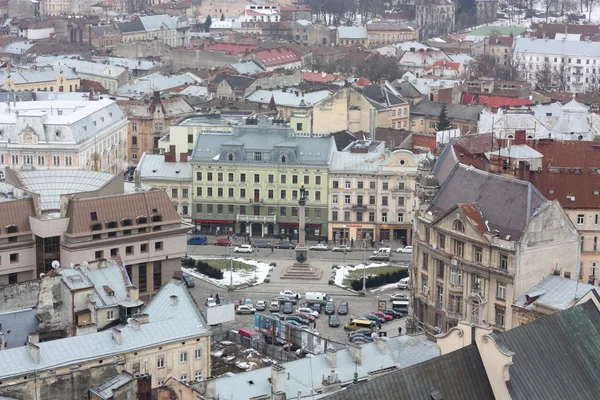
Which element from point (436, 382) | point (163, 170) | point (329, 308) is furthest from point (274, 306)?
point (436, 382)

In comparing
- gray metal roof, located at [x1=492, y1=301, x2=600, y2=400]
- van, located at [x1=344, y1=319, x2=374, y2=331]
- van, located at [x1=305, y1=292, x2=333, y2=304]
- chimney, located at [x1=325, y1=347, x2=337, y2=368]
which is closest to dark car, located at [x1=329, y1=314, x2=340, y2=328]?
van, located at [x1=344, y1=319, x2=374, y2=331]

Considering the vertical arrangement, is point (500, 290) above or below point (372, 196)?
above

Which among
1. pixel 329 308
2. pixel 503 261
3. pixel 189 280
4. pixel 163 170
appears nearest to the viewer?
pixel 503 261

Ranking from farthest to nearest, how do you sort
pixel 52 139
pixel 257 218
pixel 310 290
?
pixel 52 139 < pixel 257 218 < pixel 310 290

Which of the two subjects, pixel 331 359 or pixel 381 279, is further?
pixel 381 279

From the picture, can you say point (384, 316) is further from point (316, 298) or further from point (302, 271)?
point (302, 271)

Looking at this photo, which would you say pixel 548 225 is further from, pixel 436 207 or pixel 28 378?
pixel 28 378

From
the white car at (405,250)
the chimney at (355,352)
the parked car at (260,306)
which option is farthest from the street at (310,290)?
the chimney at (355,352)
